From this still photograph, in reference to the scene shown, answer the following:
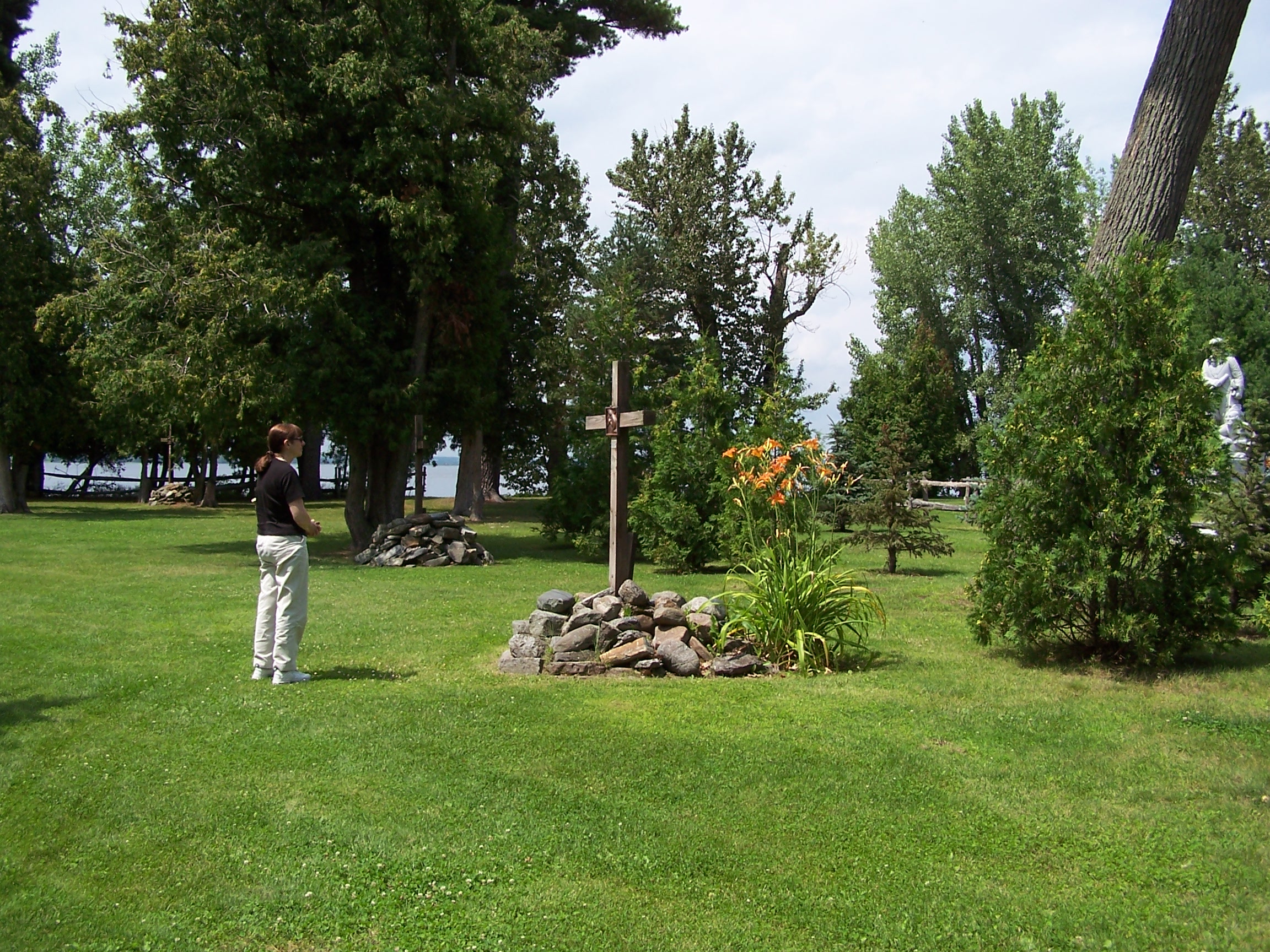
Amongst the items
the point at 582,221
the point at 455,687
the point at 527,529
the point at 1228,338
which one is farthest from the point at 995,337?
the point at 455,687

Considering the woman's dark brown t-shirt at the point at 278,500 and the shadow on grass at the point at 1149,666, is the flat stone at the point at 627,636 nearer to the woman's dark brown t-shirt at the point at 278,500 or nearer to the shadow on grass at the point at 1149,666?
the woman's dark brown t-shirt at the point at 278,500

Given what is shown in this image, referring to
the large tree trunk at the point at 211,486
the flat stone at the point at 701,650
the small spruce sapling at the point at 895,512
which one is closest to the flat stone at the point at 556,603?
the flat stone at the point at 701,650

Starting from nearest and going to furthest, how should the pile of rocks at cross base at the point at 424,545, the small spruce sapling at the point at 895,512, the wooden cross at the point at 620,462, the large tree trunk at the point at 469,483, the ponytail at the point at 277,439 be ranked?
the ponytail at the point at 277,439 < the wooden cross at the point at 620,462 < the small spruce sapling at the point at 895,512 < the pile of rocks at cross base at the point at 424,545 < the large tree trunk at the point at 469,483

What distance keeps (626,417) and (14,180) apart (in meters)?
25.1

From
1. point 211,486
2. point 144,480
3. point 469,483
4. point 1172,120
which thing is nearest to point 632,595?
point 1172,120

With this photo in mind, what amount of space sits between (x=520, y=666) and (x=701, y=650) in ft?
4.85

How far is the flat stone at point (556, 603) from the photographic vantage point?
847 cm

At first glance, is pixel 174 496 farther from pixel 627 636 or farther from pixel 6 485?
pixel 627 636

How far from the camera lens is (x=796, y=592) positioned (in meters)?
8.09

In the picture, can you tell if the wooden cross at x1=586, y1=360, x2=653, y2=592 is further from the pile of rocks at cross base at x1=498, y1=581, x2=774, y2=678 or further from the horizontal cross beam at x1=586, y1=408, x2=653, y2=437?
the pile of rocks at cross base at x1=498, y1=581, x2=774, y2=678

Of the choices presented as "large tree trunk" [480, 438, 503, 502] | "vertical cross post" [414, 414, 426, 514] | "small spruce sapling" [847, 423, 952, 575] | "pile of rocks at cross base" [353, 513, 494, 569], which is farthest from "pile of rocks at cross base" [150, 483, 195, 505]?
"small spruce sapling" [847, 423, 952, 575]

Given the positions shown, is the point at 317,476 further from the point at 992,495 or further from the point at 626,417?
the point at 992,495

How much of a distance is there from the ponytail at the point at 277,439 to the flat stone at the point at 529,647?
95.3 inches

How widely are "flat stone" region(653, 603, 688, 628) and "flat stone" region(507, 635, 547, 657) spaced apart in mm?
994
